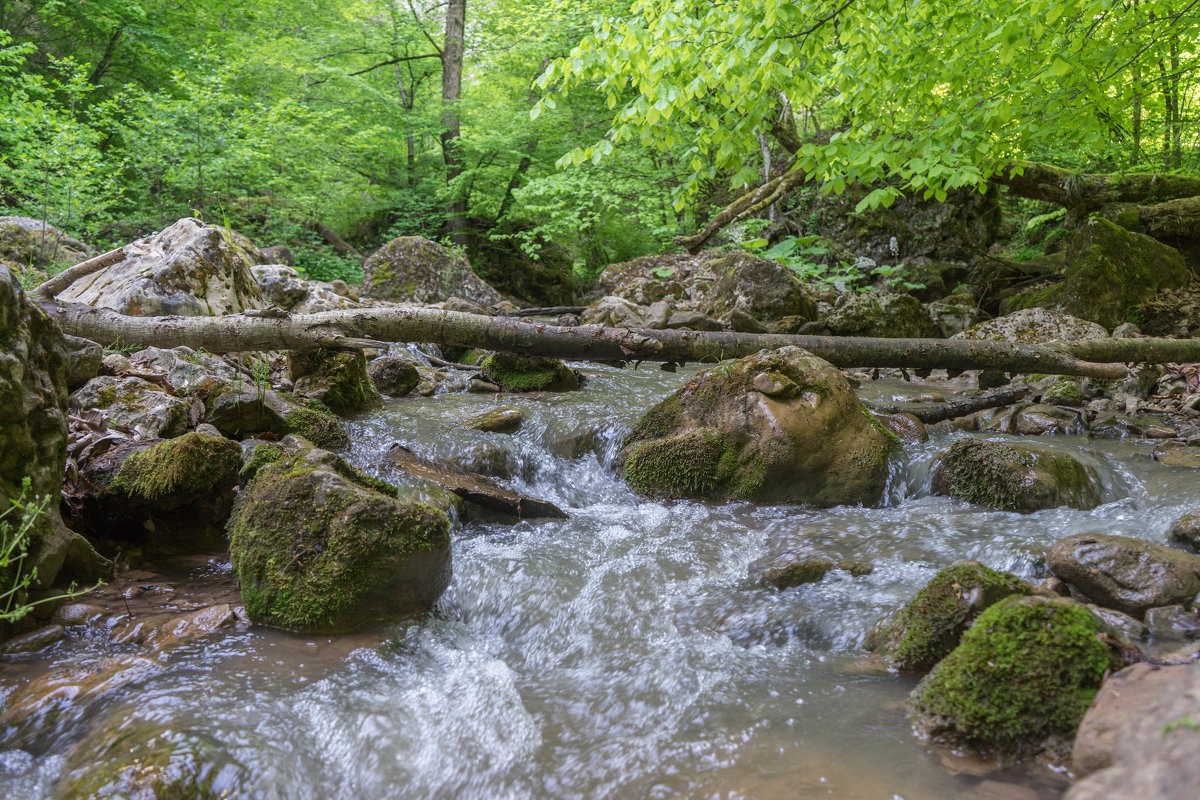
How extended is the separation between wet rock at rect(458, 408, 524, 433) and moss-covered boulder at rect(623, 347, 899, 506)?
1.26 meters

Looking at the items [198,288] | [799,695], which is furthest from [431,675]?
[198,288]

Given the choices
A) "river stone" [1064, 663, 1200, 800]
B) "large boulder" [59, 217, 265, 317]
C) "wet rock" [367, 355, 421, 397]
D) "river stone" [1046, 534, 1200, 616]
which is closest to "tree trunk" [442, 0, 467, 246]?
"large boulder" [59, 217, 265, 317]

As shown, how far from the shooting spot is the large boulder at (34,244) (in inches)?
379

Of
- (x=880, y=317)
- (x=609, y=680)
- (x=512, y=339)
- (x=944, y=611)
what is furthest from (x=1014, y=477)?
(x=880, y=317)

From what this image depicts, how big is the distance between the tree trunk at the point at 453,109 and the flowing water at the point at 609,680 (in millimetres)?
15132

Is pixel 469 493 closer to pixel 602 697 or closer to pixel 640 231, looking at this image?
pixel 602 697

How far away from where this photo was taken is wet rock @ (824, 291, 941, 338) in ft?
32.8

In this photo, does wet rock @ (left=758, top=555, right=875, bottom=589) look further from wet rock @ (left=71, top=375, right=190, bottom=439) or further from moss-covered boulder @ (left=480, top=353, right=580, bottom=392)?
moss-covered boulder @ (left=480, top=353, right=580, bottom=392)

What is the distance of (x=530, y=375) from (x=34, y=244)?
8380 millimetres

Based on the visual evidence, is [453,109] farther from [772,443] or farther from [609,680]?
[609,680]

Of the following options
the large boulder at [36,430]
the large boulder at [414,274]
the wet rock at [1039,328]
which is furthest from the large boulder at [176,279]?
the wet rock at [1039,328]

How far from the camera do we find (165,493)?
355cm

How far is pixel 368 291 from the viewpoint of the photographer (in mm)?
13336

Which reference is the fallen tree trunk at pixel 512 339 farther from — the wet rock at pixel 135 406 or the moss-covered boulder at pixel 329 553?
the moss-covered boulder at pixel 329 553
